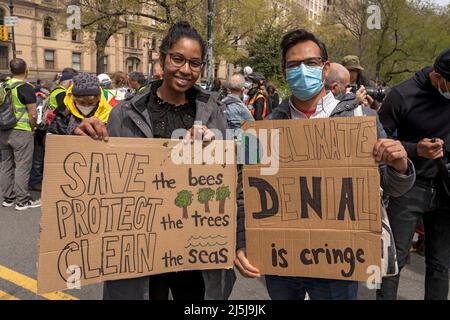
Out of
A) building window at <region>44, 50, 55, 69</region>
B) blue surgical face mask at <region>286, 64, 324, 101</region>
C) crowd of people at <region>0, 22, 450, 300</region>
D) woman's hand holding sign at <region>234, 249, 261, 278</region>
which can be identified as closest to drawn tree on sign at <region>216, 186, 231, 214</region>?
crowd of people at <region>0, 22, 450, 300</region>

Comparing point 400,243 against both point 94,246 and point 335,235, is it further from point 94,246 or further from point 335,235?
point 94,246

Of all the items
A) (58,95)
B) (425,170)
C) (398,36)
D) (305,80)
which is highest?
(398,36)

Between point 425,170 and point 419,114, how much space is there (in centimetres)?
34

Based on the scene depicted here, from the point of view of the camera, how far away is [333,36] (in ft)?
102

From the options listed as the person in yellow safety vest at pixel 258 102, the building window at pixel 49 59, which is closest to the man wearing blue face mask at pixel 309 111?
the person in yellow safety vest at pixel 258 102

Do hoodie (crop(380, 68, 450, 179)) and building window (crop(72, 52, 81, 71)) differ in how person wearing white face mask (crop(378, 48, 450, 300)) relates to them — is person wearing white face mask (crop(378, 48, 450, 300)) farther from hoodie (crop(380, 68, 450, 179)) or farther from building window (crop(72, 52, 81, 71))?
building window (crop(72, 52, 81, 71))

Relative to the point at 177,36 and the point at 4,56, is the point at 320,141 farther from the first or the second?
the point at 4,56

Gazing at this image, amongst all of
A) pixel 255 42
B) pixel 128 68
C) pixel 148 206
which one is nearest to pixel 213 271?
pixel 148 206

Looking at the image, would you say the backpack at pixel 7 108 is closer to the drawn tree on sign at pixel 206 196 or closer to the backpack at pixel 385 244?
the drawn tree on sign at pixel 206 196

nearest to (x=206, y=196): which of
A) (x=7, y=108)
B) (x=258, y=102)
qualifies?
(x=7, y=108)

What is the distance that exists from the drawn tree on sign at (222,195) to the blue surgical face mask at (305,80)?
59 centimetres

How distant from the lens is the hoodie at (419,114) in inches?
95.3

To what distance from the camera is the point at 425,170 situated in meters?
2.47

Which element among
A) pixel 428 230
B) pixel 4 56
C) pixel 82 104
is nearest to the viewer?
pixel 428 230
